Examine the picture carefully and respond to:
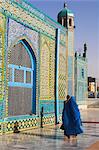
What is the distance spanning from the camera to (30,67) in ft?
29.4

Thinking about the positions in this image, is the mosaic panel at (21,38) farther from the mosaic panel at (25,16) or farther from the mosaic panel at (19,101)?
the mosaic panel at (19,101)

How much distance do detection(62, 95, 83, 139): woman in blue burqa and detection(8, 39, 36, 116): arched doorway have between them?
147 centimetres

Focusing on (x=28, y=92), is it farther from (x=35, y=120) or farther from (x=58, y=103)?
(x=58, y=103)

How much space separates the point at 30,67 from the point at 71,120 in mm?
2384

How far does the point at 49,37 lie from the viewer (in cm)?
1011

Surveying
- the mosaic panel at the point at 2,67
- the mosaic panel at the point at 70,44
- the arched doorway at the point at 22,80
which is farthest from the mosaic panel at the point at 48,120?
the mosaic panel at the point at 70,44

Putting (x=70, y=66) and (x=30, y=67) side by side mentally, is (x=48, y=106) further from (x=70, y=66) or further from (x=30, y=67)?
(x=70, y=66)

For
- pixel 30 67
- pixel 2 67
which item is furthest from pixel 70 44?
pixel 2 67

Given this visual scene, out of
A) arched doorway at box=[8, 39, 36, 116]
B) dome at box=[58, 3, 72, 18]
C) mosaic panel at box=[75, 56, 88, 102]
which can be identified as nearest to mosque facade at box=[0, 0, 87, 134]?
arched doorway at box=[8, 39, 36, 116]

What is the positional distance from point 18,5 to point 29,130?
314cm

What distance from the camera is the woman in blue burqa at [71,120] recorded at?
23.1 ft

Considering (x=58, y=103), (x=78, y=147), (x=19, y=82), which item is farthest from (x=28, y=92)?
(x=78, y=147)

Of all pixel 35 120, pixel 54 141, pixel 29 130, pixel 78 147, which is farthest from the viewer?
pixel 35 120

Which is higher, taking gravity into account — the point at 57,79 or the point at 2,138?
the point at 57,79
